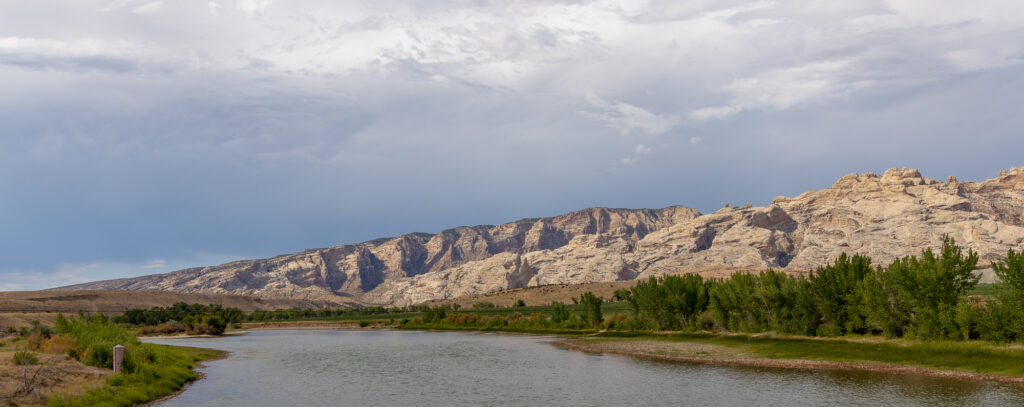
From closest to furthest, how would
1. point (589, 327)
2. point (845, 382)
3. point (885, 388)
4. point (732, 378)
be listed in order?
point (885, 388), point (845, 382), point (732, 378), point (589, 327)

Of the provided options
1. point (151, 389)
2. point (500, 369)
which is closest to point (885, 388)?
point (500, 369)

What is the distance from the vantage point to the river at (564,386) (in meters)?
37.2

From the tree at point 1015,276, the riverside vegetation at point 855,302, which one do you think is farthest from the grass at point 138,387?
the tree at point 1015,276

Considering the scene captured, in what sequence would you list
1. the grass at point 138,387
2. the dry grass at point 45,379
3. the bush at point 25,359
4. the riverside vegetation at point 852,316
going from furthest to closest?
the riverside vegetation at point 852,316
the bush at point 25,359
the grass at point 138,387
the dry grass at point 45,379

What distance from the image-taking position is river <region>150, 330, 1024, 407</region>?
3719cm

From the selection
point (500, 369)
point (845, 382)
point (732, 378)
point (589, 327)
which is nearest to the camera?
point (845, 382)

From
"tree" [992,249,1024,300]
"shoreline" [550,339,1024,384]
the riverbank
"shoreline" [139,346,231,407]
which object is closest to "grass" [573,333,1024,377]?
the riverbank

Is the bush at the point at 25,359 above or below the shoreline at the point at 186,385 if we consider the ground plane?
above

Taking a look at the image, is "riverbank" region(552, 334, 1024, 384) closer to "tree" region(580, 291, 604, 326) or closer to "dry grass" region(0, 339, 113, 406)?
"tree" region(580, 291, 604, 326)

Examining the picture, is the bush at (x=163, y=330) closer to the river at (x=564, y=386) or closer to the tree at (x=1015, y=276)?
the river at (x=564, y=386)

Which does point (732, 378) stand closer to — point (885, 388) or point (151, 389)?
point (885, 388)

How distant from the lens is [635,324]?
343 ft

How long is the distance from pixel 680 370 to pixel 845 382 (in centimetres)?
1299

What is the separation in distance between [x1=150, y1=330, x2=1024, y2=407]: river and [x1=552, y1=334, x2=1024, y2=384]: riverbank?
3.20 meters
